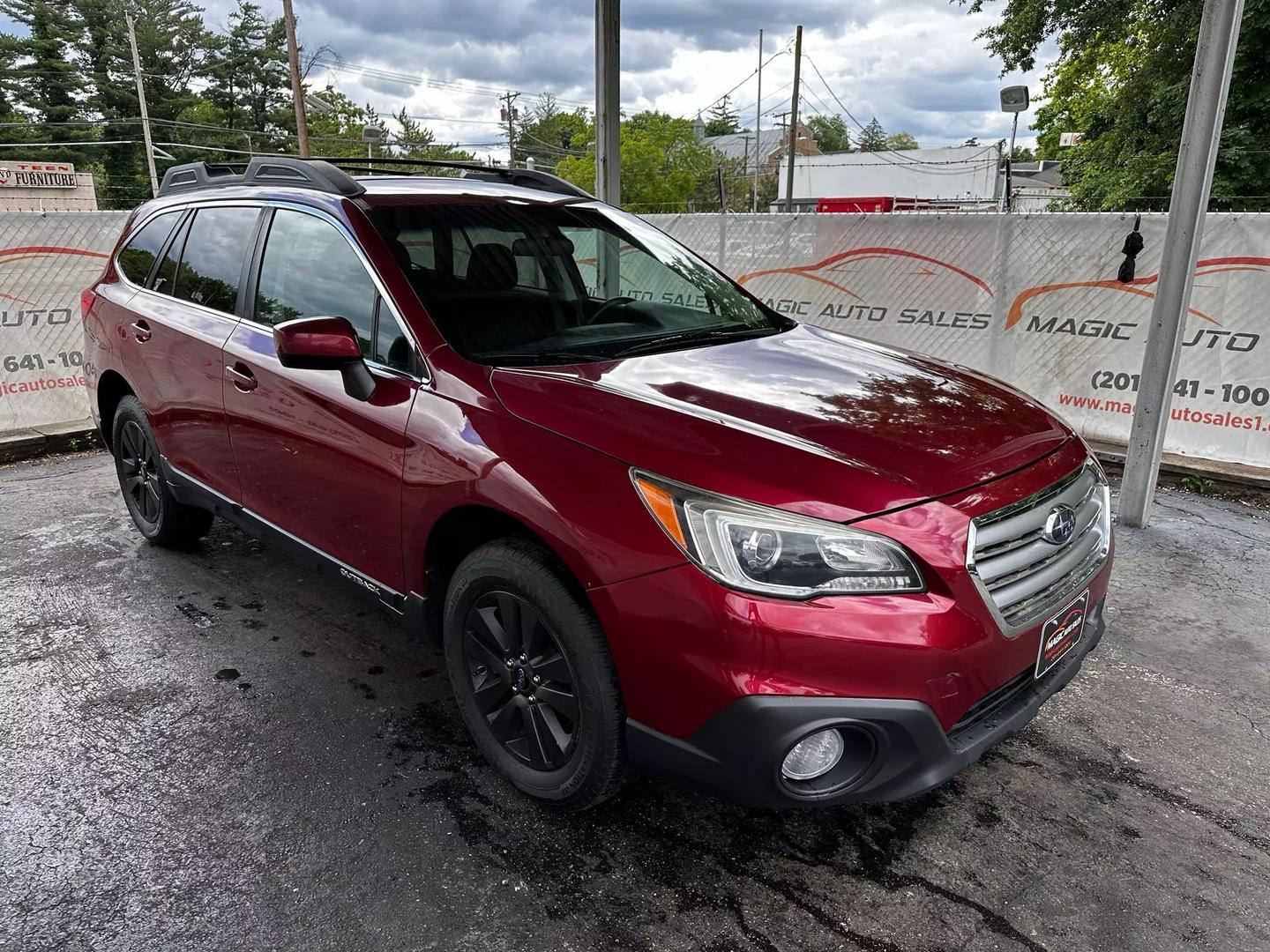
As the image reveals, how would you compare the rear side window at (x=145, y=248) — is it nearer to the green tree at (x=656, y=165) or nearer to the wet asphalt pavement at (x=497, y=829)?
the wet asphalt pavement at (x=497, y=829)

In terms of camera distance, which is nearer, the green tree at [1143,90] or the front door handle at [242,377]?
the front door handle at [242,377]

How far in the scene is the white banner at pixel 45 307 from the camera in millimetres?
6664

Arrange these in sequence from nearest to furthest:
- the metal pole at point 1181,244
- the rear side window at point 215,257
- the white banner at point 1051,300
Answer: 1. the rear side window at point 215,257
2. the metal pole at point 1181,244
3. the white banner at point 1051,300

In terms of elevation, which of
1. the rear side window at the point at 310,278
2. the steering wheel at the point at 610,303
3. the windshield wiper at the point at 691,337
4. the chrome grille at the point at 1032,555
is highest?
the rear side window at the point at 310,278

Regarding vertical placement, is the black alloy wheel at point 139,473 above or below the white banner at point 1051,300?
below

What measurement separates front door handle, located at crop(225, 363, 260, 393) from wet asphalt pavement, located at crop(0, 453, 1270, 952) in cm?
110

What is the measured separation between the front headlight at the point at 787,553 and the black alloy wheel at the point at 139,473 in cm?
337

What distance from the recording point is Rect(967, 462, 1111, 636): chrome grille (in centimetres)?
213

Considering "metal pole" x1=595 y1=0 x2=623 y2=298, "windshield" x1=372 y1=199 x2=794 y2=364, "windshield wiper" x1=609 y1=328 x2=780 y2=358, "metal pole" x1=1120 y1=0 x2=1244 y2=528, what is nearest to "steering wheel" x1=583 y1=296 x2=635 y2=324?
"windshield" x1=372 y1=199 x2=794 y2=364

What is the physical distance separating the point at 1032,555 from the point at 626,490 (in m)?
1.08

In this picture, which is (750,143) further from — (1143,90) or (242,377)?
(242,377)

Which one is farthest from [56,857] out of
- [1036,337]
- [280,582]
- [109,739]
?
[1036,337]

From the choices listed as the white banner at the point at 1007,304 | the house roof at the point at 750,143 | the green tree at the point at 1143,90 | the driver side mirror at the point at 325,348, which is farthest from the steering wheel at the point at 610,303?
the house roof at the point at 750,143

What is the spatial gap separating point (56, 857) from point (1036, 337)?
265 inches
